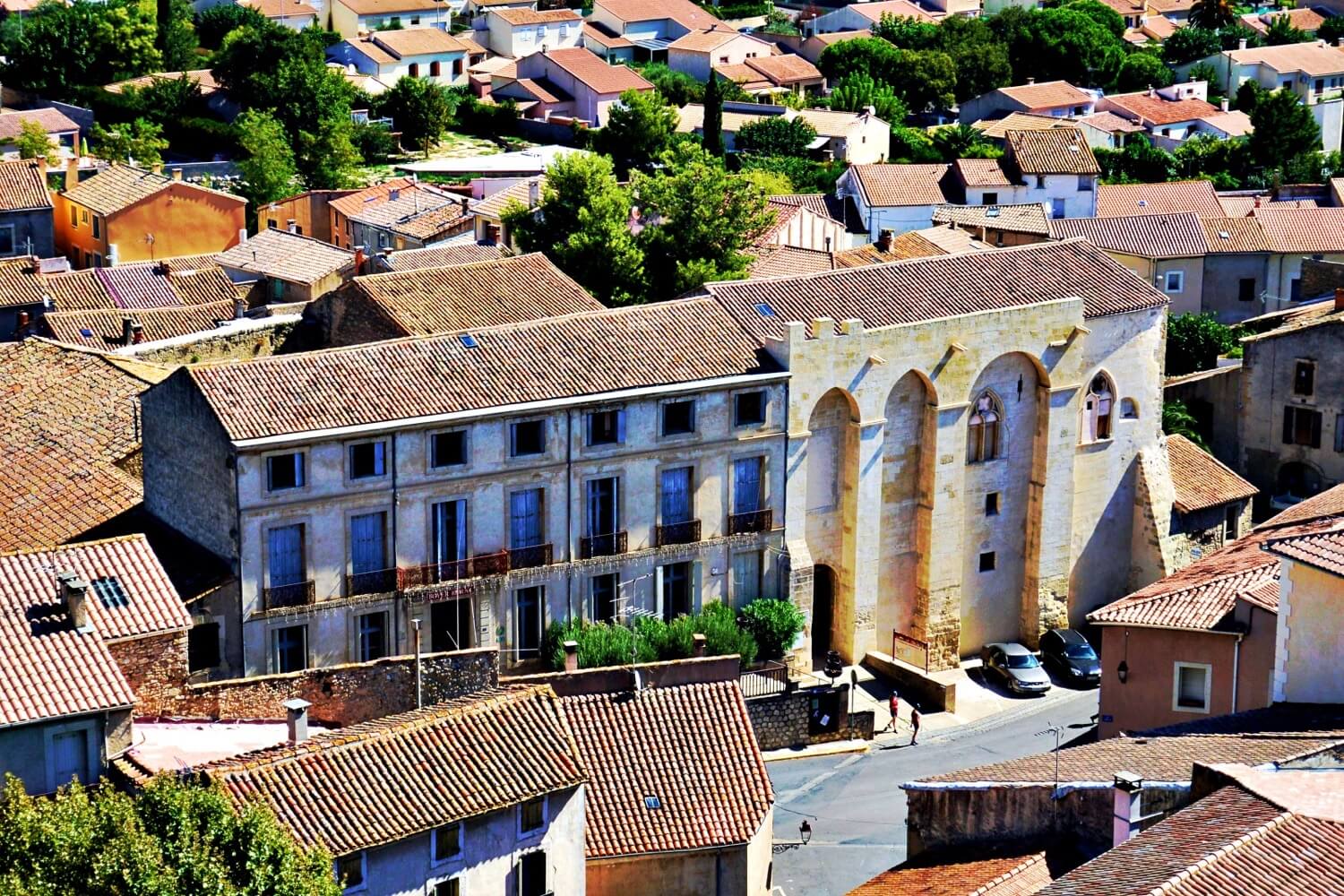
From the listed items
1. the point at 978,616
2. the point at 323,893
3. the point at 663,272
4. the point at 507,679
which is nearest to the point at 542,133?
the point at 663,272

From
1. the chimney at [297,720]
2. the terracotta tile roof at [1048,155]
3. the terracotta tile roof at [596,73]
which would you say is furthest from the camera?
the terracotta tile roof at [596,73]

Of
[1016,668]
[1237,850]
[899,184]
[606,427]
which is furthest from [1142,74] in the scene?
[1237,850]

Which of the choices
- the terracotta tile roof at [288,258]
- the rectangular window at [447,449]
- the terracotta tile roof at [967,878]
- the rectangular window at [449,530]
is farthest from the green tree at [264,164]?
the terracotta tile roof at [967,878]

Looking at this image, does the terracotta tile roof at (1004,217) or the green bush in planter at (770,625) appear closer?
the green bush in planter at (770,625)

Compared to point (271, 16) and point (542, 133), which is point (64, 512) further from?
point (271, 16)

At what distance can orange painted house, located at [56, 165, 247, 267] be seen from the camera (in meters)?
105

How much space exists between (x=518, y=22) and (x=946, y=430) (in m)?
113

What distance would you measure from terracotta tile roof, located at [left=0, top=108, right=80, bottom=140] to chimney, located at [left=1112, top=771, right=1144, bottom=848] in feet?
315

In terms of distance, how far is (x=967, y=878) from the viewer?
47469 mm

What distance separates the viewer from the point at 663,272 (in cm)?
8981

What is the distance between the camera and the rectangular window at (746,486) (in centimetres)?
6981

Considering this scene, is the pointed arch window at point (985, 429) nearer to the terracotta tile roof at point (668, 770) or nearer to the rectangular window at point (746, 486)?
the rectangular window at point (746, 486)

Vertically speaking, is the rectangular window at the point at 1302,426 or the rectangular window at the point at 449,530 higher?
the rectangular window at the point at 449,530

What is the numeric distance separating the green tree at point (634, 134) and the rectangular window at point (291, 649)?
77511mm
